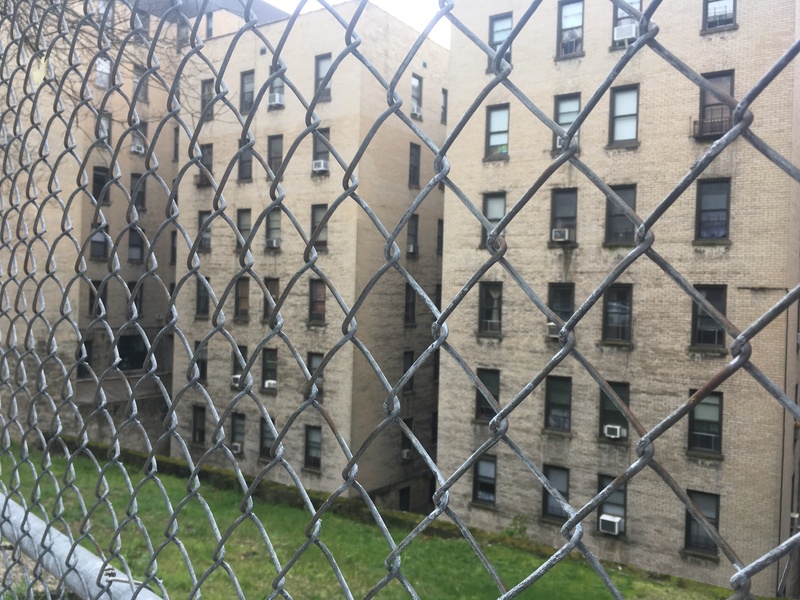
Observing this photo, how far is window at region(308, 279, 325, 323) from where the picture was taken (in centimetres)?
1752

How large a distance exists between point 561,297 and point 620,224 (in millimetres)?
1946

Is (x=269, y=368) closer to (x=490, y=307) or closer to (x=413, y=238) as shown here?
(x=413, y=238)

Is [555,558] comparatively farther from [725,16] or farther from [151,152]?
[725,16]

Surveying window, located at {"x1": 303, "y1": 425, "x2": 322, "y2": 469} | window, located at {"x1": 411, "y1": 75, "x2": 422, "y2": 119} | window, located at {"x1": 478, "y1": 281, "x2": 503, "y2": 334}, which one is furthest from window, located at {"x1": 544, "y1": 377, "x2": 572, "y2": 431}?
window, located at {"x1": 411, "y1": 75, "x2": 422, "y2": 119}

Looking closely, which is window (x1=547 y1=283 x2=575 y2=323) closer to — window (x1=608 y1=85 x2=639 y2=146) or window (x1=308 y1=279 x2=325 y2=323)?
window (x1=608 y1=85 x2=639 y2=146)

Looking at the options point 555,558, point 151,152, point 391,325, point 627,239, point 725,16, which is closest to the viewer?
point 555,558

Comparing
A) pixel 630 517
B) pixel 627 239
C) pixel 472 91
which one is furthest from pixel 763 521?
pixel 472 91

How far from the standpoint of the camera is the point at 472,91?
1523 cm

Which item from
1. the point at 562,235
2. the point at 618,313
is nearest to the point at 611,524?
the point at 618,313

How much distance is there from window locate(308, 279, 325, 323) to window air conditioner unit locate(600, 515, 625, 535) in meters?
8.23

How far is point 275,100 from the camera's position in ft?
56.5

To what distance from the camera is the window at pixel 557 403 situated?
564 inches

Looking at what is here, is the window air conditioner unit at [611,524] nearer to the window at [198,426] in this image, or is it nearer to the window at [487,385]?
the window at [487,385]

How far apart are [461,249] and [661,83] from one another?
5346 mm
